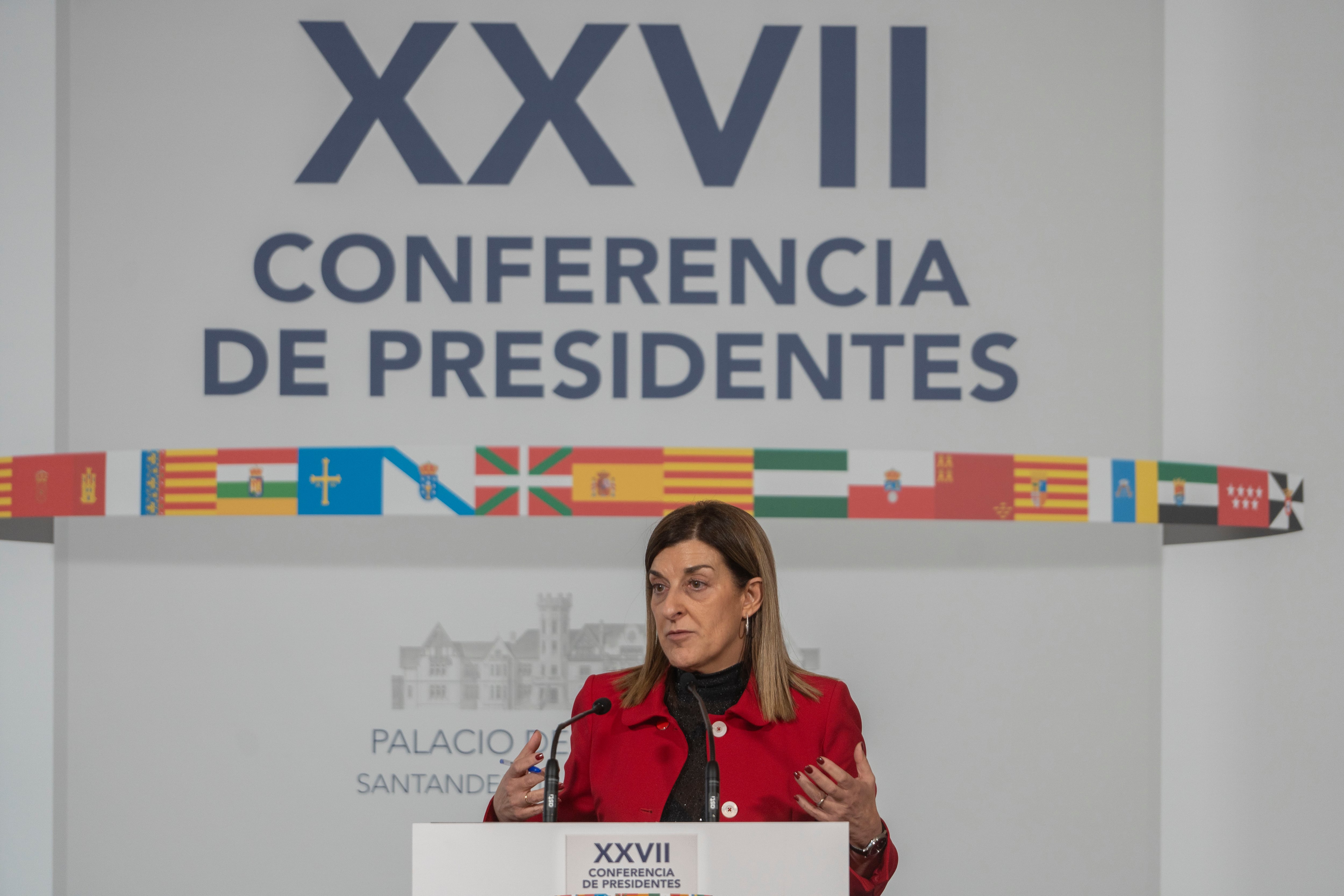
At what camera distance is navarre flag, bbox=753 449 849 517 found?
3.22 m

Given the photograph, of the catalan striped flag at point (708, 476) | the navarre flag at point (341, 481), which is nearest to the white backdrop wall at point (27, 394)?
the navarre flag at point (341, 481)

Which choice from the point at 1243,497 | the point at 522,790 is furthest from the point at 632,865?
the point at 1243,497

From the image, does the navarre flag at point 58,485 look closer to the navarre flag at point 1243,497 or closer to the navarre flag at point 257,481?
the navarre flag at point 257,481

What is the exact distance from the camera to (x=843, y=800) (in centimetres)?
166

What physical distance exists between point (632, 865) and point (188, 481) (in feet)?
8.33

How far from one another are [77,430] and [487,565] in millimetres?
1568

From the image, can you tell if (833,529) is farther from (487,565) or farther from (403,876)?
(403,876)

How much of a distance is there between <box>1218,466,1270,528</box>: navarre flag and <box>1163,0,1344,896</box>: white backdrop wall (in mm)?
157

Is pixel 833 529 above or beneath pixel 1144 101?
beneath

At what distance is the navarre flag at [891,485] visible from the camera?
10.6 ft

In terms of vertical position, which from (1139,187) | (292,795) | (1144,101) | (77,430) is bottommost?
(292,795)

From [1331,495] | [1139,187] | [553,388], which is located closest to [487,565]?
[553,388]

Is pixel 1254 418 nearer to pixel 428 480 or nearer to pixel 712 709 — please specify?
pixel 712 709

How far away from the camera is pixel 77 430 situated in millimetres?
3617
